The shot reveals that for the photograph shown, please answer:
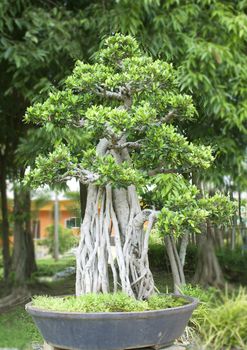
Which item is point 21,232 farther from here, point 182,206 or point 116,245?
point 182,206

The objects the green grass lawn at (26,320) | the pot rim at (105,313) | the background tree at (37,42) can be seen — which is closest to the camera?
the pot rim at (105,313)

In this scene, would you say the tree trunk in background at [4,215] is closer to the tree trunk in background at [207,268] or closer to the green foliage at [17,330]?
the green foliage at [17,330]

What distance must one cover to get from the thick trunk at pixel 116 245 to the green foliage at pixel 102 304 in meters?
0.23

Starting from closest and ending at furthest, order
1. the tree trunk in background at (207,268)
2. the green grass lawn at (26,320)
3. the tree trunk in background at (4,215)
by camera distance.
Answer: the green grass lawn at (26,320), the tree trunk in background at (207,268), the tree trunk in background at (4,215)

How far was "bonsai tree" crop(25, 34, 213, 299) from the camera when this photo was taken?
3.09 metres

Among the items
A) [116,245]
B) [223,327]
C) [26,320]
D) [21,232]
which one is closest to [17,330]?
[26,320]

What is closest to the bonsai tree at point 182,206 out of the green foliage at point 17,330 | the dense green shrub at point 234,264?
the green foliage at point 17,330

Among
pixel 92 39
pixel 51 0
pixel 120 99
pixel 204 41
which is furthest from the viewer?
pixel 51 0

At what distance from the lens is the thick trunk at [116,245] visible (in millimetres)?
3303

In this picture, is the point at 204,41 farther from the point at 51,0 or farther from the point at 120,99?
the point at 51,0

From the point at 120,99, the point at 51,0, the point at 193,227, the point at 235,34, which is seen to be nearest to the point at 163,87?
the point at 120,99

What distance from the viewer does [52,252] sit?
47.4ft

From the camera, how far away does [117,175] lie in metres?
3.00

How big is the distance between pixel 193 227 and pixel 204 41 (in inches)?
81.5
